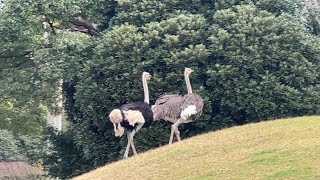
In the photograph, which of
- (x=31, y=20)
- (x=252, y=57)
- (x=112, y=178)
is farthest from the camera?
(x=31, y=20)

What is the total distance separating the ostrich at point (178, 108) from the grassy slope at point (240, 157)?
22.5 inches

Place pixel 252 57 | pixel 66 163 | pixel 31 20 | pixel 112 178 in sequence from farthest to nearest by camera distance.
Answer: pixel 66 163, pixel 31 20, pixel 252 57, pixel 112 178

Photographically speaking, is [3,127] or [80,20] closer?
[80,20]

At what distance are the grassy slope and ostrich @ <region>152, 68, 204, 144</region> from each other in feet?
1.88

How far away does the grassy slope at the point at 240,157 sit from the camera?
13.5 metres

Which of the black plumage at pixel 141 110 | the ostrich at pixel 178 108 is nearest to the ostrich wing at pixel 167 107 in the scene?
the ostrich at pixel 178 108

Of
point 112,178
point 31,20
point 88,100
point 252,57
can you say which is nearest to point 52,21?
point 31,20

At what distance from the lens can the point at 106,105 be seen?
19875mm

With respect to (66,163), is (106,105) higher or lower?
higher

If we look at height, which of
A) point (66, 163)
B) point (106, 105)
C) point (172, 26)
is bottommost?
point (66, 163)

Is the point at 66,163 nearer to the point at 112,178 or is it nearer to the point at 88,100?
the point at 88,100

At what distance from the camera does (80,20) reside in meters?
22.8

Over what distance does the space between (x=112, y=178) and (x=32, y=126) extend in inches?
476

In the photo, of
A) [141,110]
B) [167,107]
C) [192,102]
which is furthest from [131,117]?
[192,102]
